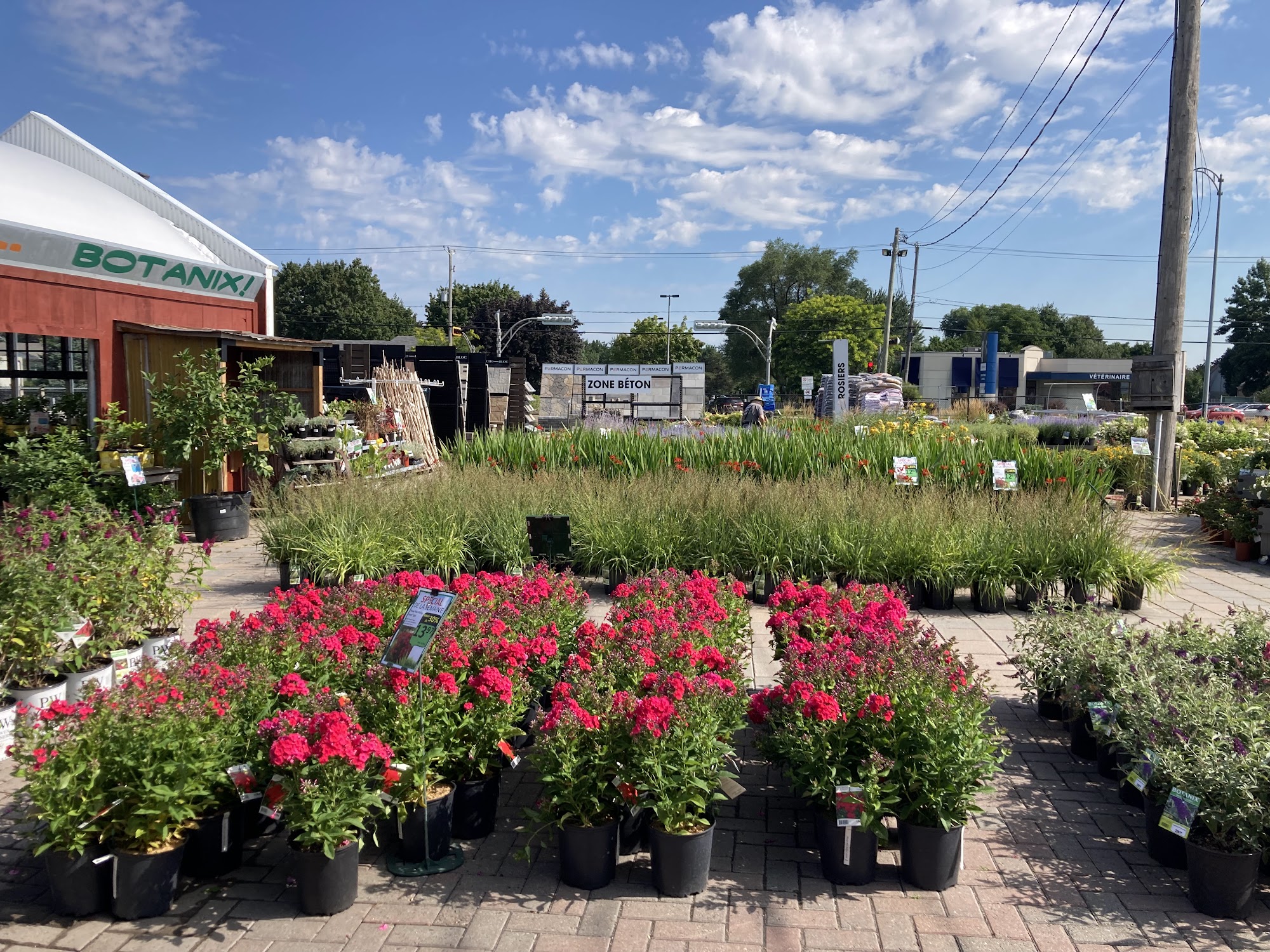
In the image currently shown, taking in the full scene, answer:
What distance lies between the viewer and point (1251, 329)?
241 ft

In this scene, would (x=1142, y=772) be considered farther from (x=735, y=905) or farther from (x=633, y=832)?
(x=633, y=832)

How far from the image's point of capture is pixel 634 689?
3555 mm

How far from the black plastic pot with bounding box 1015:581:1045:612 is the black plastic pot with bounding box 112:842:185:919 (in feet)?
19.7

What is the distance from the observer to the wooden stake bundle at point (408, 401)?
52.6ft

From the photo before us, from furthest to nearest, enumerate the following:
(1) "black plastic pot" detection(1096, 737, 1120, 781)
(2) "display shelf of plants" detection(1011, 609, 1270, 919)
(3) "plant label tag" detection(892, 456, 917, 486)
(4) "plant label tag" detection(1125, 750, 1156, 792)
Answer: (3) "plant label tag" detection(892, 456, 917, 486) → (1) "black plastic pot" detection(1096, 737, 1120, 781) → (4) "plant label tag" detection(1125, 750, 1156, 792) → (2) "display shelf of plants" detection(1011, 609, 1270, 919)

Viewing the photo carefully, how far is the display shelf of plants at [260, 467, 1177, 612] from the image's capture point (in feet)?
22.4

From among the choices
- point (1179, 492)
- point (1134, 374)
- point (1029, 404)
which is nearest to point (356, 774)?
point (1134, 374)

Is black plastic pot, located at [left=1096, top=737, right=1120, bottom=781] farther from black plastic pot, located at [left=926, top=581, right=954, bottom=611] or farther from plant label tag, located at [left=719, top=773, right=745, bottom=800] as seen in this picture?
black plastic pot, located at [left=926, top=581, right=954, bottom=611]

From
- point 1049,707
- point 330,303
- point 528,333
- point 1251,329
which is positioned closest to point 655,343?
point 528,333

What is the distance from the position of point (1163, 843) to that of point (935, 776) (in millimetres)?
999

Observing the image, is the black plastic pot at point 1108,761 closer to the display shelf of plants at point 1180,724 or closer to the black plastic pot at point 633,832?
the display shelf of plants at point 1180,724

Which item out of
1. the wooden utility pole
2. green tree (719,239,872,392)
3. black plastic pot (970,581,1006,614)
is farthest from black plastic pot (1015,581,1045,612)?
green tree (719,239,872,392)

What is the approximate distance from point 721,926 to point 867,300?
3242 inches

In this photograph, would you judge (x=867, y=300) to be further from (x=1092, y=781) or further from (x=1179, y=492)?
(x=1092, y=781)
